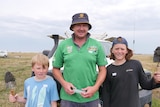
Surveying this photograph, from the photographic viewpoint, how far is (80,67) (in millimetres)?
3936

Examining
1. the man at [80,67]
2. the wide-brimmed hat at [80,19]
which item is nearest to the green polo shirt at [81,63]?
the man at [80,67]

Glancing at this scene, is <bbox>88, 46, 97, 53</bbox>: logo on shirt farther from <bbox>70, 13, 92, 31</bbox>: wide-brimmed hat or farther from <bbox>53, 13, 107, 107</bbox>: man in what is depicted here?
<bbox>70, 13, 92, 31</bbox>: wide-brimmed hat

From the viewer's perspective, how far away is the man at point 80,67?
12.9 ft

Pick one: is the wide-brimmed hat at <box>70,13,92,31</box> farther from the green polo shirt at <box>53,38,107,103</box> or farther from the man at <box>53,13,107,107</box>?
the green polo shirt at <box>53,38,107,103</box>

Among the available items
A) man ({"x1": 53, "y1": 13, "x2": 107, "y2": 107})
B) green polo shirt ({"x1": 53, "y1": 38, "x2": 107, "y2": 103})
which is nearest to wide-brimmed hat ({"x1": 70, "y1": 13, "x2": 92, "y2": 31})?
man ({"x1": 53, "y1": 13, "x2": 107, "y2": 107})

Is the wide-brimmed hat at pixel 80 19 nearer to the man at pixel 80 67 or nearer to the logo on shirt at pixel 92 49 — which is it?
the man at pixel 80 67

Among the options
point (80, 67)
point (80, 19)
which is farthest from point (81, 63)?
point (80, 19)

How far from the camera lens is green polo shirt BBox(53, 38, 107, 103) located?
394 centimetres

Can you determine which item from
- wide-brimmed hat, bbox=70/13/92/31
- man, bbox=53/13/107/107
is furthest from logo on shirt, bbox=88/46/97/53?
wide-brimmed hat, bbox=70/13/92/31

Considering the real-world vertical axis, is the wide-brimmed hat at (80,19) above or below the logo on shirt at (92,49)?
above

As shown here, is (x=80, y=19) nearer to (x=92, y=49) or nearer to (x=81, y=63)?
(x=92, y=49)

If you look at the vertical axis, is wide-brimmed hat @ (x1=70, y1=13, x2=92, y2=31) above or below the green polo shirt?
above

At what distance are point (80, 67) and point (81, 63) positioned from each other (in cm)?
5

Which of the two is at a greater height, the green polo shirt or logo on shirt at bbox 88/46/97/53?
logo on shirt at bbox 88/46/97/53
